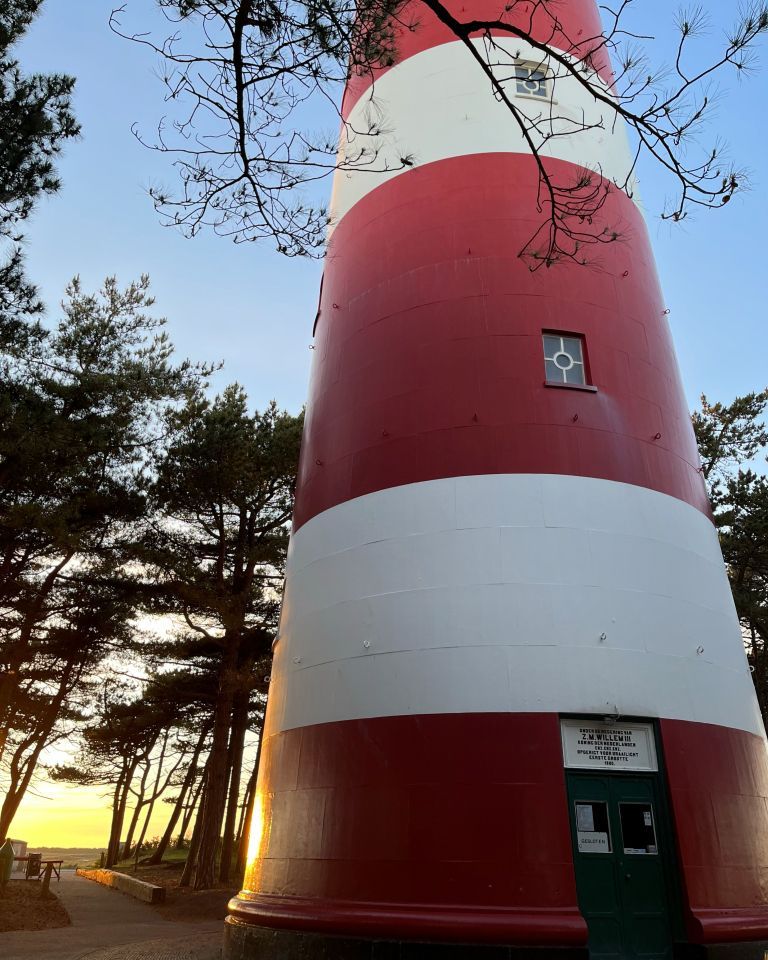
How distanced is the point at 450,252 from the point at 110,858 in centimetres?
3650

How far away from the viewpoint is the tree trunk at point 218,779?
651 inches

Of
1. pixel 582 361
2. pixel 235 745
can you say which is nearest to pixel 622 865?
pixel 582 361

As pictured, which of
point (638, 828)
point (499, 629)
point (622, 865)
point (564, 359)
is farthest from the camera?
point (564, 359)

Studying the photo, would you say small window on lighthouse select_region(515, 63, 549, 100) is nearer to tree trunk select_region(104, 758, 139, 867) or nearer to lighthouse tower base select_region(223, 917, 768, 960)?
lighthouse tower base select_region(223, 917, 768, 960)

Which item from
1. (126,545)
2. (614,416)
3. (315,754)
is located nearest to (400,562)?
(315,754)

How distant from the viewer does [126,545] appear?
51.5 feet

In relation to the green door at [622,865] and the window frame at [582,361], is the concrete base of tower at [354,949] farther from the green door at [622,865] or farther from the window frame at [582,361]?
the window frame at [582,361]

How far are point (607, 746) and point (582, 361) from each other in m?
4.23

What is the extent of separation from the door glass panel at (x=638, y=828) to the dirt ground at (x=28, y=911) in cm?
1222

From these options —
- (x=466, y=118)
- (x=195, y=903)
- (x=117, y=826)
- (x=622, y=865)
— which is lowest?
(x=195, y=903)

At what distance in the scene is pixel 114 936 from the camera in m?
12.1

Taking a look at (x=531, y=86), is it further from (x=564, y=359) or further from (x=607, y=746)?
(x=607, y=746)

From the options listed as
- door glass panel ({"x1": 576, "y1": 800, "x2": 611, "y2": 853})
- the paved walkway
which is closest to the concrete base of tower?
door glass panel ({"x1": 576, "y1": 800, "x2": 611, "y2": 853})

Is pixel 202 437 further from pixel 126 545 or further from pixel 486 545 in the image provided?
pixel 486 545
